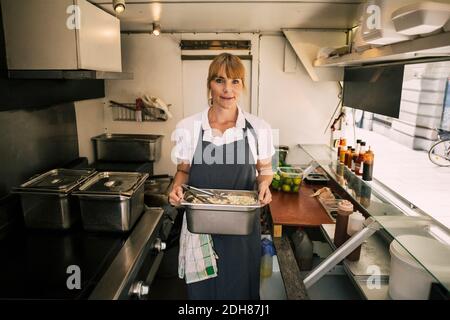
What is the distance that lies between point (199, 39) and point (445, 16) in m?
2.53

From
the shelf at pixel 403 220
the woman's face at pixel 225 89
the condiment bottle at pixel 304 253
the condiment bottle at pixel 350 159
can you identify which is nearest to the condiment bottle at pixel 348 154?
the condiment bottle at pixel 350 159

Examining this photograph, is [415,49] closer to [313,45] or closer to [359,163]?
[359,163]

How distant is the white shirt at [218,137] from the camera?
1.71 m

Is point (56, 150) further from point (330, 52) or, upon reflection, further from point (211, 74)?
point (330, 52)

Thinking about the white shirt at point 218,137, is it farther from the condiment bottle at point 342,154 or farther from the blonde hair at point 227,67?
the condiment bottle at point 342,154

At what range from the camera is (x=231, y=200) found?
1.54m

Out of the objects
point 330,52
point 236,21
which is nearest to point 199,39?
point 236,21

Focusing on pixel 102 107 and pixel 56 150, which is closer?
pixel 56 150

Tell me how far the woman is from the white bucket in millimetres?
664

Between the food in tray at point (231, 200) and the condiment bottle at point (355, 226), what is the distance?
0.51 meters

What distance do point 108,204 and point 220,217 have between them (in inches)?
20.1
